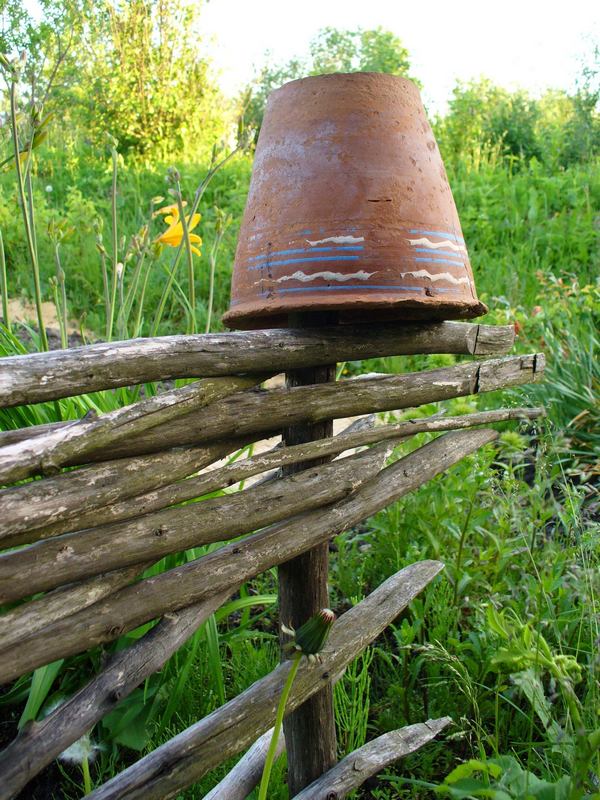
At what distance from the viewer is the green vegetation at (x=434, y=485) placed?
1793mm

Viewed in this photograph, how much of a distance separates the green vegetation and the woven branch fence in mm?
290

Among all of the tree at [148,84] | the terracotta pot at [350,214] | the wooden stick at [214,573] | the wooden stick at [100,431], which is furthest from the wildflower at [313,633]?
the tree at [148,84]

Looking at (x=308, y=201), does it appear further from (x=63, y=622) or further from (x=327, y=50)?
(x=327, y=50)

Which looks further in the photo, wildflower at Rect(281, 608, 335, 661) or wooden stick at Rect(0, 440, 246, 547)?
wildflower at Rect(281, 608, 335, 661)

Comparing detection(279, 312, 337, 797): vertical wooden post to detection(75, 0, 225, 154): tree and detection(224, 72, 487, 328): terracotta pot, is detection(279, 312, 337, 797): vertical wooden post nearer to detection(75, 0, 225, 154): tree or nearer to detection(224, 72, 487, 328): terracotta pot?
detection(224, 72, 487, 328): terracotta pot

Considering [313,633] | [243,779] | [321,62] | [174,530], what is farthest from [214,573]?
[321,62]

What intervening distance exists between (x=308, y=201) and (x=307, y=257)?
0.12 metres

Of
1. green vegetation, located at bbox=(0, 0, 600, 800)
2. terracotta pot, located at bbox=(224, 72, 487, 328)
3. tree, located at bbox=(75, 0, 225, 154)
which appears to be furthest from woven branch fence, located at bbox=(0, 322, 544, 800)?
tree, located at bbox=(75, 0, 225, 154)

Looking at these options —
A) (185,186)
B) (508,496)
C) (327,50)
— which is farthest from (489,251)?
(327,50)

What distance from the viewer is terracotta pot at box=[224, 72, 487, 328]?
4.69 ft

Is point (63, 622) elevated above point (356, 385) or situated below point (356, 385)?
below

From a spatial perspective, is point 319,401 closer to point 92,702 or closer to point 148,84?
point 92,702

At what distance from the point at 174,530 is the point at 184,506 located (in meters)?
0.06

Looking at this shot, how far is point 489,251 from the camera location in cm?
660
